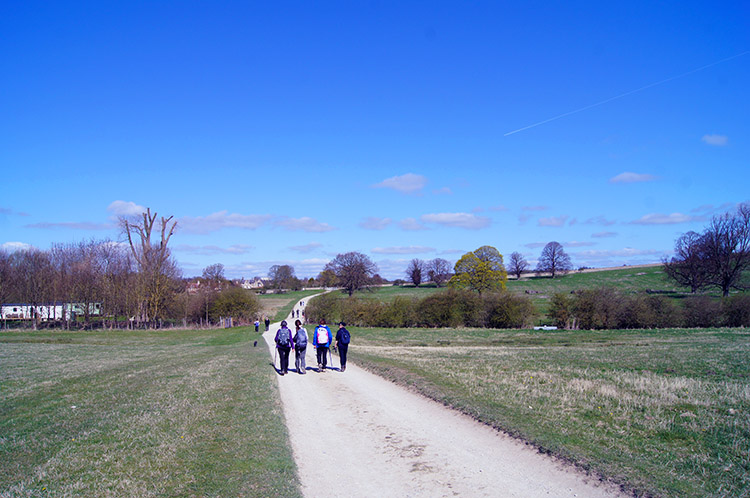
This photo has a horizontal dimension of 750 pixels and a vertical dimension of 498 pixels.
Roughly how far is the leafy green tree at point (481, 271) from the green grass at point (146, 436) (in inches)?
2278

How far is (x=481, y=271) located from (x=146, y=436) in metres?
66.2

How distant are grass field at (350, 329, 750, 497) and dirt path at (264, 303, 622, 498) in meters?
0.48

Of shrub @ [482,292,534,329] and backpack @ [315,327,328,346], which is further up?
backpack @ [315,327,328,346]

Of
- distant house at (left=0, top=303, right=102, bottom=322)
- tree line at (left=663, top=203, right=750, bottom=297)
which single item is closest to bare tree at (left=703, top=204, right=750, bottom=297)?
tree line at (left=663, top=203, right=750, bottom=297)

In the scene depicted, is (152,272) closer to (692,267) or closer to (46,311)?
(46,311)

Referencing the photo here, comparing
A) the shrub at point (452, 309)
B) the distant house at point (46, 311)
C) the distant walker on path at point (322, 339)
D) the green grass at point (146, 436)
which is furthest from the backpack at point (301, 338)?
the distant house at point (46, 311)

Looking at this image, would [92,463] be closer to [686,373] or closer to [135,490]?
[135,490]

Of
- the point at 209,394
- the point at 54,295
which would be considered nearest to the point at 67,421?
the point at 209,394

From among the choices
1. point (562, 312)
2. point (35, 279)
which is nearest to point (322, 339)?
point (562, 312)

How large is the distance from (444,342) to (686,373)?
70.4 feet

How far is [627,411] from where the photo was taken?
9203 millimetres

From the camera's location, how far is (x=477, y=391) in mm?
11656

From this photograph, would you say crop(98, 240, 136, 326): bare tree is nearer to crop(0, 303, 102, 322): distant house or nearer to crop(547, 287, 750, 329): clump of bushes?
crop(0, 303, 102, 322): distant house

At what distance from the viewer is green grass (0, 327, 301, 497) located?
6348mm
